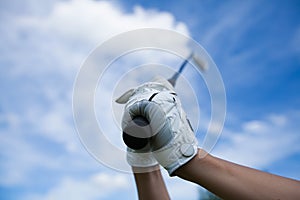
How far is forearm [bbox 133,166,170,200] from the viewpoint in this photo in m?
1.44

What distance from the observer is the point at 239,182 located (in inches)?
40.5

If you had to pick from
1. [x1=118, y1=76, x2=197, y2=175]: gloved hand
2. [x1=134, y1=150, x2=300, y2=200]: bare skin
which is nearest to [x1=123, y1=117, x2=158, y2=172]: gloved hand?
[x1=118, y1=76, x2=197, y2=175]: gloved hand

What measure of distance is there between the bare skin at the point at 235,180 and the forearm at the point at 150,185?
35 cm

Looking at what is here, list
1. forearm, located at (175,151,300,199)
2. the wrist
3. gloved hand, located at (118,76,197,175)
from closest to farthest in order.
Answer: forearm, located at (175,151,300,199) < gloved hand, located at (118,76,197,175) < the wrist

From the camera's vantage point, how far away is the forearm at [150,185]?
1438mm

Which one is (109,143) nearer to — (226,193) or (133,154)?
(133,154)

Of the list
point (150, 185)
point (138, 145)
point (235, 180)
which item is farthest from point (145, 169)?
point (235, 180)

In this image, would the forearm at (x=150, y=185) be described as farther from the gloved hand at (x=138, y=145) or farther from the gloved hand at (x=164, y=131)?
the gloved hand at (x=164, y=131)

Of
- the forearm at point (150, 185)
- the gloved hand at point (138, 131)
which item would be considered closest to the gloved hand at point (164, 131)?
the gloved hand at point (138, 131)

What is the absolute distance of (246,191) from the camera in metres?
1.02

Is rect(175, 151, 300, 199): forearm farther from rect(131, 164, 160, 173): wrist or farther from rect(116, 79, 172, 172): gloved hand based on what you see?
rect(131, 164, 160, 173): wrist

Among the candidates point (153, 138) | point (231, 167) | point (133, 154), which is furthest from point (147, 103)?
point (231, 167)

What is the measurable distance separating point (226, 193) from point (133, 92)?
54 cm

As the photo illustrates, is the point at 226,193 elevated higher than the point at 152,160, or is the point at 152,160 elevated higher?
the point at 152,160
